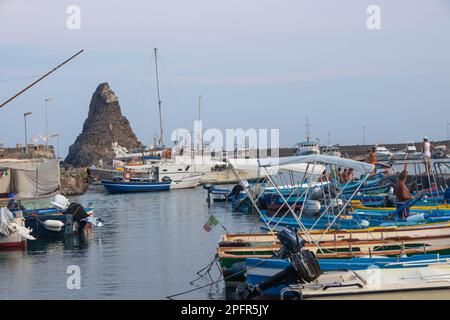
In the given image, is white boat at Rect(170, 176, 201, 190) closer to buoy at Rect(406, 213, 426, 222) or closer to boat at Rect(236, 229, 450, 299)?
buoy at Rect(406, 213, 426, 222)

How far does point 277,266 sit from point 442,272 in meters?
3.21

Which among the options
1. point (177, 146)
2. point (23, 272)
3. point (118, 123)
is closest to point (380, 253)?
point (23, 272)

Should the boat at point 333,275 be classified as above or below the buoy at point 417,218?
below

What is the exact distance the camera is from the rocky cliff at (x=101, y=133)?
126 m

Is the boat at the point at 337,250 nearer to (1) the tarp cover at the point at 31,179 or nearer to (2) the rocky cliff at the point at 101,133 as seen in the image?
(1) the tarp cover at the point at 31,179

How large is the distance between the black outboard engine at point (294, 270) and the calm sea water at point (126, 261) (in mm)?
3436

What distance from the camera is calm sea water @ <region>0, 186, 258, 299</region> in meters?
20.4

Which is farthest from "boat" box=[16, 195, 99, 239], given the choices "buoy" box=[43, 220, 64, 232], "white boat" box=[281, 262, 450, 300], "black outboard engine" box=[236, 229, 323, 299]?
"white boat" box=[281, 262, 450, 300]

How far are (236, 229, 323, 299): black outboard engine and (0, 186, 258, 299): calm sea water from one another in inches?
135

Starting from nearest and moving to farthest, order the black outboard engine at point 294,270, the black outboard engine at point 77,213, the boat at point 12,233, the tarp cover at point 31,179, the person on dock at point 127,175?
the black outboard engine at point 294,270 → the boat at point 12,233 → the black outboard engine at point 77,213 → the tarp cover at point 31,179 → the person on dock at point 127,175

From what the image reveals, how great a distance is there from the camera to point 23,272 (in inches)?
945

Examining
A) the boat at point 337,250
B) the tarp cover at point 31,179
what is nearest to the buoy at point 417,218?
the boat at point 337,250

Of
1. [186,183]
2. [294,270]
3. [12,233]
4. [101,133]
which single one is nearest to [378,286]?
[294,270]
